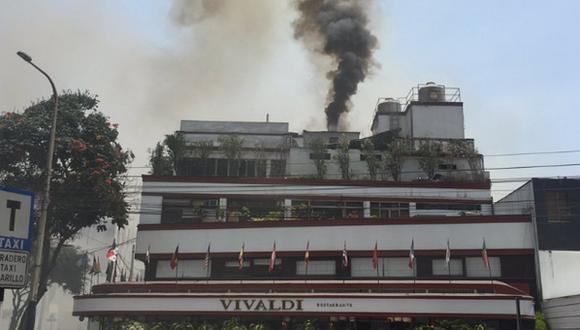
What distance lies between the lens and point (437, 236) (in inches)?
1471

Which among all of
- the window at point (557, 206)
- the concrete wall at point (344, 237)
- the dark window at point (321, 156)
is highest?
the dark window at point (321, 156)

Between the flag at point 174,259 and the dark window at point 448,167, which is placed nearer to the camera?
the flag at point 174,259

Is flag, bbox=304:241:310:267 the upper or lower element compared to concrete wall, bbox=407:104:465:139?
lower

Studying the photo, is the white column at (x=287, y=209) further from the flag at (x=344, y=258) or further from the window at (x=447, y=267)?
the window at (x=447, y=267)

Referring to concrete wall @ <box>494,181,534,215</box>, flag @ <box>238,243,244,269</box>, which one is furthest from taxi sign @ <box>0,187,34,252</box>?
concrete wall @ <box>494,181,534,215</box>

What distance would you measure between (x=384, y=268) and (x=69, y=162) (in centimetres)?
2215

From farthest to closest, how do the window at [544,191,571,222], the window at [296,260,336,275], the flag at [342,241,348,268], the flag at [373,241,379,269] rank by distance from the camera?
1. the window at [296,260,336,275]
2. the window at [544,191,571,222]
3. the flag at [342,241,348,268]
4. the flag at [373,241,379,269]

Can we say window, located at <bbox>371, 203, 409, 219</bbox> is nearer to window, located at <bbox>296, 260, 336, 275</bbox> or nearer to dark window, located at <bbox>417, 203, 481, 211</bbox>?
dark window, located at <bbox>417, 203, 481, 211</bbox>

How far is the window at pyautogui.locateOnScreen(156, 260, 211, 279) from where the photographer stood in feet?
131

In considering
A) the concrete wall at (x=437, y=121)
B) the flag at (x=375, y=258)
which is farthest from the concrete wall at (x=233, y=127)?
the flag at (x=375, y=258)

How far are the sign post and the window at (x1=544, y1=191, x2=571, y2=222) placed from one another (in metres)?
33.7

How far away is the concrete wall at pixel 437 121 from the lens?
54531 mm

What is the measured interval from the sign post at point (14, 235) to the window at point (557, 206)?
3365 cm

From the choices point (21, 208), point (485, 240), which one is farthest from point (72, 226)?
point (21, 208)
